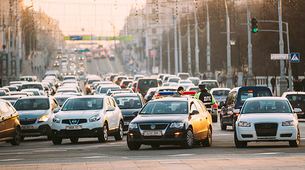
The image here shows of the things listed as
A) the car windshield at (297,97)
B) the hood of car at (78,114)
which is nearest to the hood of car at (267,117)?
the hood of car at (78,114)

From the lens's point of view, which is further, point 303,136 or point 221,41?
point 221,41

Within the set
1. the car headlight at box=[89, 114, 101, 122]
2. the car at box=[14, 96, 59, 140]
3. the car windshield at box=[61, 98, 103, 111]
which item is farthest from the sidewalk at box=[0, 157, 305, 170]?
the car at box=[14, 96, 59, 140]

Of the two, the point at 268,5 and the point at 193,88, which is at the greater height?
the point at 268,5

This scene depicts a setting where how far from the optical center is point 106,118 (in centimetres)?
2106

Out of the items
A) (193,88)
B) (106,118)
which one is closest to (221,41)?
(193,88)

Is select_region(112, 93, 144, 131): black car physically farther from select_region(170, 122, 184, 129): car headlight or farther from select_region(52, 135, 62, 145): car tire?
select_region(170, 122, 184, 129): car headlight

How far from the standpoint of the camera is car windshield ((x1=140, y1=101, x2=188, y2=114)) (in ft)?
58.3

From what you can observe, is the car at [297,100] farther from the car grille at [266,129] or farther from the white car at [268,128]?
the car grille at [266,129]

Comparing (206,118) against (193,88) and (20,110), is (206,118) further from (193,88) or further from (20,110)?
(193,88)

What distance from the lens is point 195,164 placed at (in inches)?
508

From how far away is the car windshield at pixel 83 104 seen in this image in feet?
70.5

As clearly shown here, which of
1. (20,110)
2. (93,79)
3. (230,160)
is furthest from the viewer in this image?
(93,79)

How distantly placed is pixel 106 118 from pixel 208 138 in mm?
3954

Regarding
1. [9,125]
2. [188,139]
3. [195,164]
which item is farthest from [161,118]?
[9,125]
